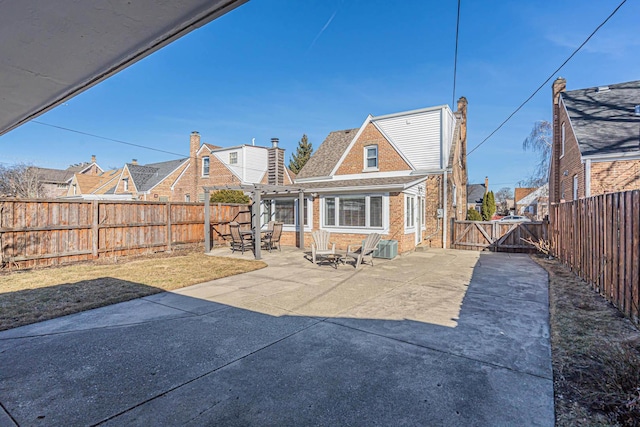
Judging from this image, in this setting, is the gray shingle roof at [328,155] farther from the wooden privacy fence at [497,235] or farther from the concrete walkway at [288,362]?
the concrete walkway at [288,362]

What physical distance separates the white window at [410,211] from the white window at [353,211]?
1.18 m

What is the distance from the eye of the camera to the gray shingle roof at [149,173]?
96.1 ft

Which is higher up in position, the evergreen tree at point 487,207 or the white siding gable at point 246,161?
the white siding gable at point 246,161

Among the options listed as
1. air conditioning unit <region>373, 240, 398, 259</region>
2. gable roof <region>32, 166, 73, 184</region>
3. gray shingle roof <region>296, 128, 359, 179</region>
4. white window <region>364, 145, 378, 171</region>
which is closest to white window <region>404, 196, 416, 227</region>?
air conditioning unit <region>373, 240, 398, 259</region>

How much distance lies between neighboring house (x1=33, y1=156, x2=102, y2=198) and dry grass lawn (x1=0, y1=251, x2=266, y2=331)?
1516 inches

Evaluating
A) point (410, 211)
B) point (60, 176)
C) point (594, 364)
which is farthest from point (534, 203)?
point (60, 176)

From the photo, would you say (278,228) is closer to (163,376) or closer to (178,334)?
(178,334)

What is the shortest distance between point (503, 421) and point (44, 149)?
108 feet

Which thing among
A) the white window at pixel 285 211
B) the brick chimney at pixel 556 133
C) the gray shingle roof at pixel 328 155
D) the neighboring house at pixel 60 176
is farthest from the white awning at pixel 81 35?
the neighboring house at pixel 60 176

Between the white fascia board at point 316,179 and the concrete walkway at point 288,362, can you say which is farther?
the white fascia board at point 316,179

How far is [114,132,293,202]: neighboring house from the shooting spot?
25266 mm

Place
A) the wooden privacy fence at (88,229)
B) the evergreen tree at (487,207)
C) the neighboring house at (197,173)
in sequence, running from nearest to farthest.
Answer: the wooden privacy fence at (88,229) < the neighboring house at (197,173) < the evergreen tree at (487,207)

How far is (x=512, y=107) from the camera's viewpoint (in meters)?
15.1

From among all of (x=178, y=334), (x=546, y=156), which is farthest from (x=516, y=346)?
(x=546, y=156)
